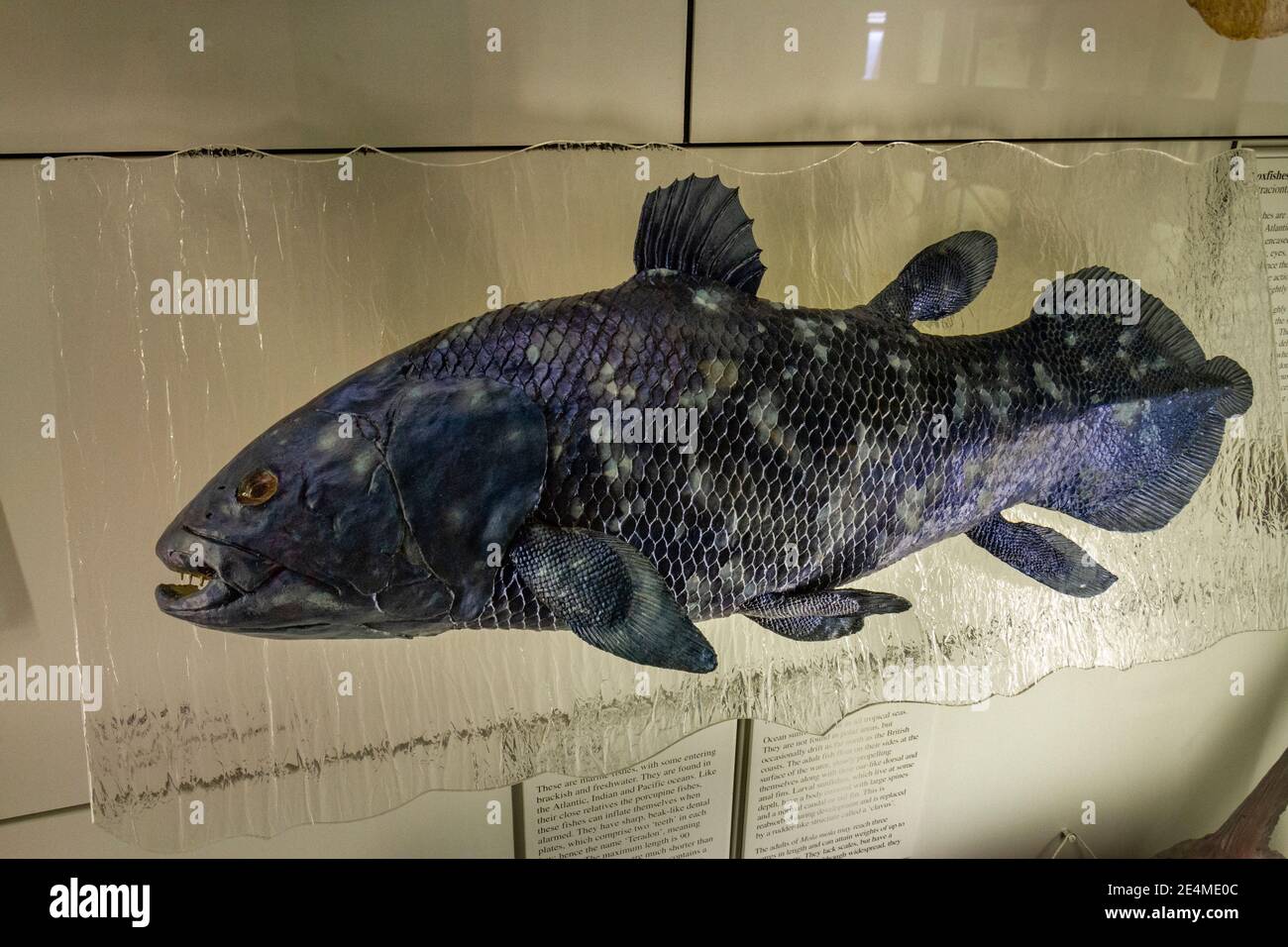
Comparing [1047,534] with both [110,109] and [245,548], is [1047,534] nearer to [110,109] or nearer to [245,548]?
[245,548]

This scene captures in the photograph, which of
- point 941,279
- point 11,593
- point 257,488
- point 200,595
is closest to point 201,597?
point 200,595

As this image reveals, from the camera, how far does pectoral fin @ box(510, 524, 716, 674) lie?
2.72 ft

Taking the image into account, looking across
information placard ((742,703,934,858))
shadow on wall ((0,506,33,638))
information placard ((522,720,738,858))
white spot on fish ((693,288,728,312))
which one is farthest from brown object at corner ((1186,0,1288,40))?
shadow on wall ((0,506,33,638))

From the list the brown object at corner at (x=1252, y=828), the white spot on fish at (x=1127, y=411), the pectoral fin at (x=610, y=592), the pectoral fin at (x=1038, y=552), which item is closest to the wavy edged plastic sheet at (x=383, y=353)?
the pectoral fin at (x=1038, y=552)

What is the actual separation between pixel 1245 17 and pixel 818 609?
108cm

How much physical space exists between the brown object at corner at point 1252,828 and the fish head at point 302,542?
1.39 m

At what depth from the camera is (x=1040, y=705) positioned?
1.43 m

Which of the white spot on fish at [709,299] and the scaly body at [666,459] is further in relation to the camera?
the white spot on fish at [709,299]

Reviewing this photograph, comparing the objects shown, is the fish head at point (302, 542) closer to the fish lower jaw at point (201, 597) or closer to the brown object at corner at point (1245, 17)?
the fish lower jaw at point (201, 597)


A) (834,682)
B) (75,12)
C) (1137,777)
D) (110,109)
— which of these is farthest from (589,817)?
(75,12)

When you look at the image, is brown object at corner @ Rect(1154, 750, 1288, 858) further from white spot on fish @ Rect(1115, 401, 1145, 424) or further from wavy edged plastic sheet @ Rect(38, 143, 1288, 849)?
white spot on fish @ Rect(1115, 401, 1145, 424)

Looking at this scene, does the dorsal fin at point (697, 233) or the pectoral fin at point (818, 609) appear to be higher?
the dorsal fin at point (697, 233)

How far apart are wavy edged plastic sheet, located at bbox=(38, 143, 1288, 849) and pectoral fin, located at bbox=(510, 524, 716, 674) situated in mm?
288

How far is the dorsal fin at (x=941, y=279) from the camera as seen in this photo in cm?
109
